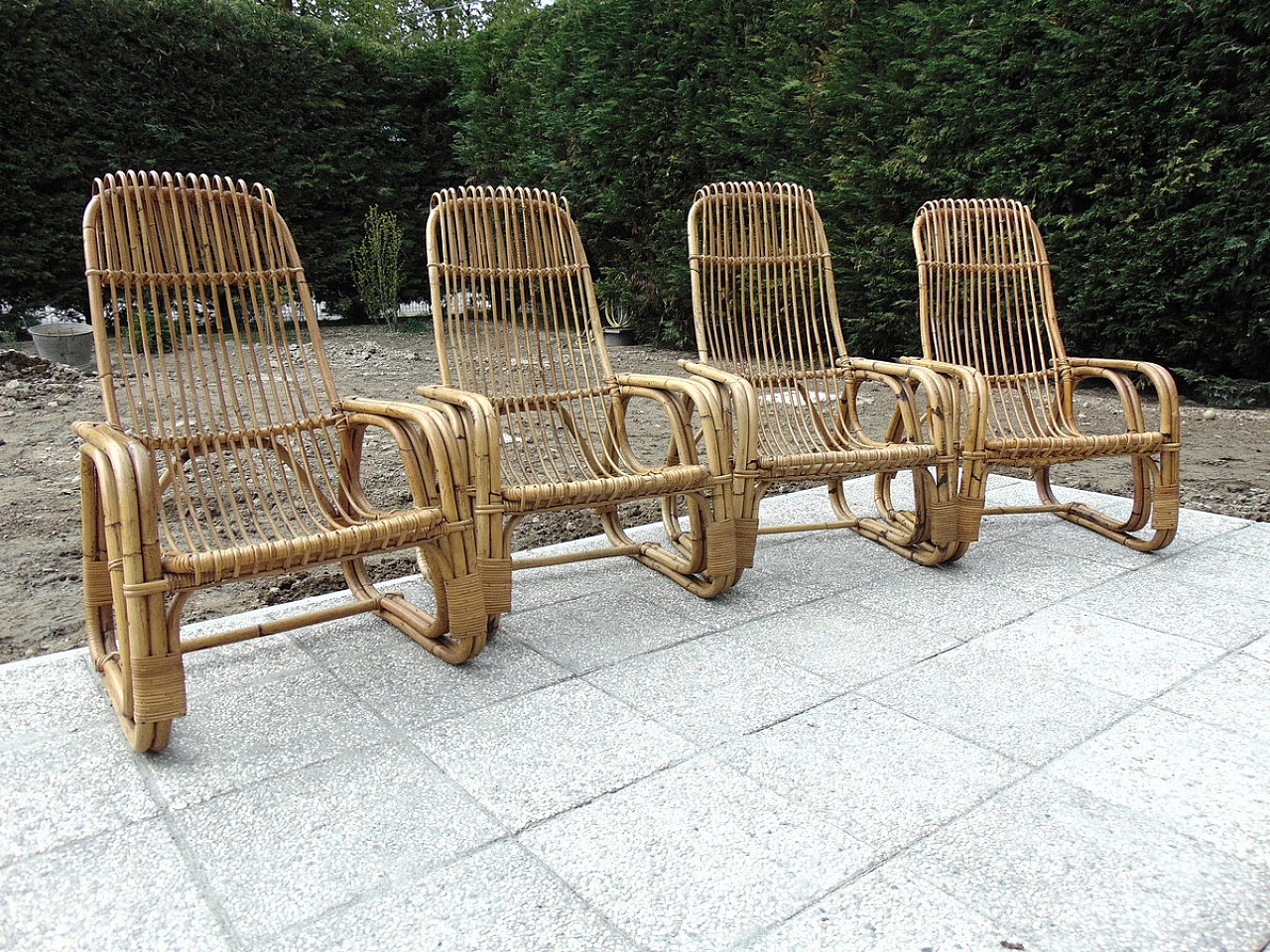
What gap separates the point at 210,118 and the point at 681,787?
7982 mm

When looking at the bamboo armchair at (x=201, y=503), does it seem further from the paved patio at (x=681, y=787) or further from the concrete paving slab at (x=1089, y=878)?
the concrete paving slab at (x=1089, y=878)

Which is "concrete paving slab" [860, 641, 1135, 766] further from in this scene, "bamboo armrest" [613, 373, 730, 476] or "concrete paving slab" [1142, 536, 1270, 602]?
"concrete paving slab" [1142, 536, 1270, 602]

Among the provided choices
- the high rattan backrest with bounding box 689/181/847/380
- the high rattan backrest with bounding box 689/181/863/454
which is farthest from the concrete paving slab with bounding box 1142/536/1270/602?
the high rattan backrest with bounding box 689/181/847/380

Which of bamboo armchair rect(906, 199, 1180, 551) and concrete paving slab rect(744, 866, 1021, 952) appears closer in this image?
concrete paving slab rect(744, 866, 1021, 952)

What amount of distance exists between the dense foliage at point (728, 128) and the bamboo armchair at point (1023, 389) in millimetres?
1718

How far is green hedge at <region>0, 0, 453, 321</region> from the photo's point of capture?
684 centimetres

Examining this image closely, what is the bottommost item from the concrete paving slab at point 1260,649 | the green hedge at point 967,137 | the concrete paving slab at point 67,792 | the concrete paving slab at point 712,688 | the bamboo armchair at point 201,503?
the concrete paving slab at point 1260,649

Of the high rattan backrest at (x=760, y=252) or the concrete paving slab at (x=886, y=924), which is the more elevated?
the high rattan backrest at (x=760, y=252)

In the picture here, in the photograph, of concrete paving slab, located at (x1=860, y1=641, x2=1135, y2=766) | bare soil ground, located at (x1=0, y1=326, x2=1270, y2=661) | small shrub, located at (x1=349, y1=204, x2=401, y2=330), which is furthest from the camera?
small shrub, located at (x1=349, y1=204, x2=401, y2=330)

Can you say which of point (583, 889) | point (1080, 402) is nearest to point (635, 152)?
point (1080, 402)

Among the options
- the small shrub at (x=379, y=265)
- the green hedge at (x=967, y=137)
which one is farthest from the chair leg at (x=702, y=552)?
the small shrub at (x=379, y=265)

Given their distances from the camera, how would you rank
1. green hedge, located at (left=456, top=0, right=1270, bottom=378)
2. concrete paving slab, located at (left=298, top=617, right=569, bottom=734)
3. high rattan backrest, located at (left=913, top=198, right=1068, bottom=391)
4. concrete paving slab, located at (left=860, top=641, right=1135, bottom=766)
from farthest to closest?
1. green hedge, located at (left=456, top=0, right=1270, bottom=378)
2. high rattan backrest, located at (left=913, top=198, right=1068, bottom=391)
3. concrete paving slab, located at (left=298, top=617, right=569, bottom=734)
4. concrete paving slab, located at (left=860, top=641, right=1135, bottom=766)

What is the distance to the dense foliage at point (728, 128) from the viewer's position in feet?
15.2

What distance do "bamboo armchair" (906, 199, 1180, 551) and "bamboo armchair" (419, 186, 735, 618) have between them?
81 cm
